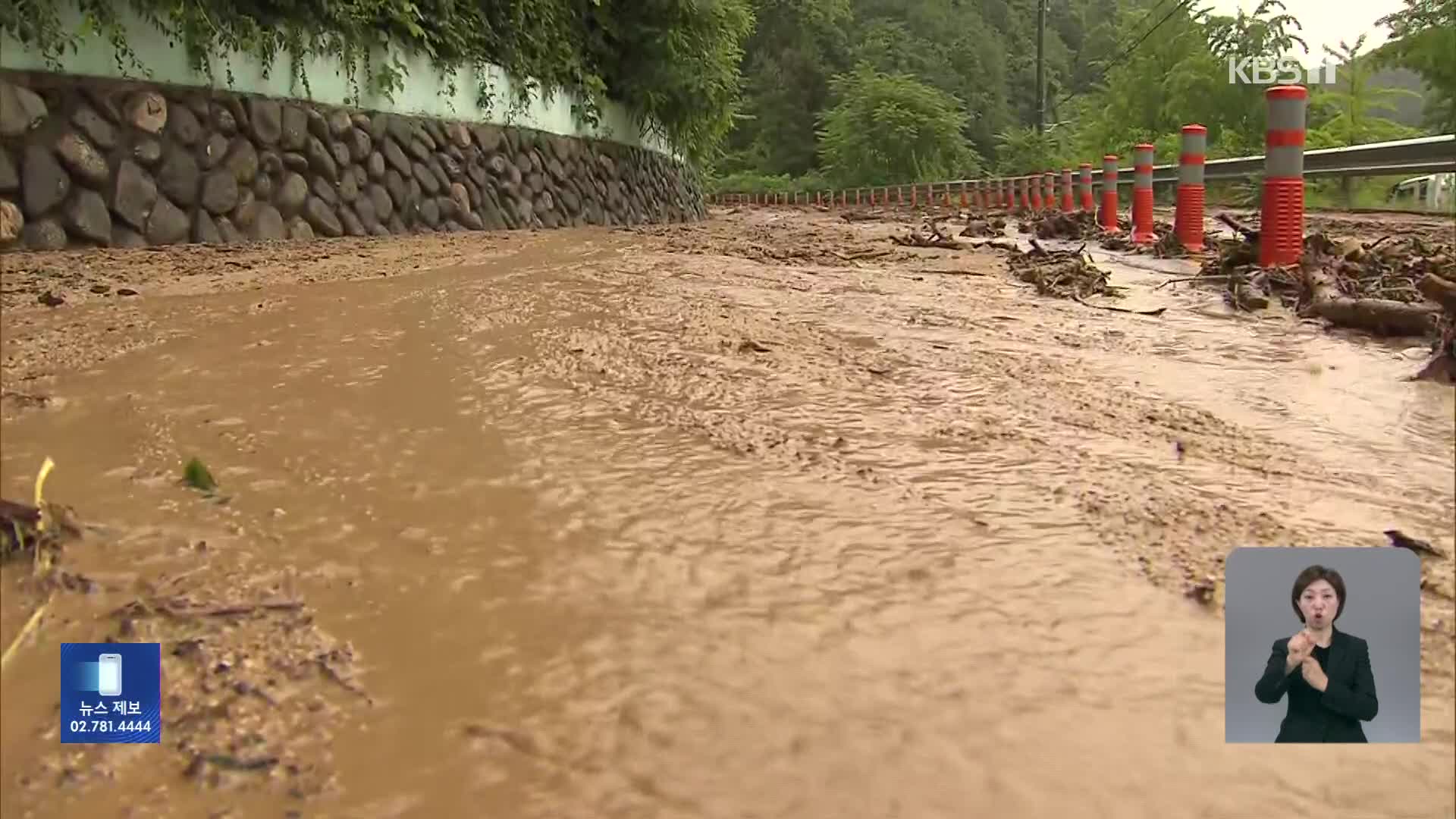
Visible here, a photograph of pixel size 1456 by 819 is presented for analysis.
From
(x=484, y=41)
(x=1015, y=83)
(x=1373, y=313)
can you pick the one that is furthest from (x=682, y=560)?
(x=1015, y=83)

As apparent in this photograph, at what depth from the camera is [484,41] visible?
10.0m

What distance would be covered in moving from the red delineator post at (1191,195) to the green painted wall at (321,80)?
217 inches

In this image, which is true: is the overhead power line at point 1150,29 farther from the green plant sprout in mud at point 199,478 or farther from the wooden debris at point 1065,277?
the green plant sprout in mud at point 199,478

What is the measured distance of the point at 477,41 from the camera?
32.3ft

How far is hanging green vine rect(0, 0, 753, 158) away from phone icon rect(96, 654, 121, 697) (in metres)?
5.16

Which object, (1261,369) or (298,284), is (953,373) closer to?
(1261,369)

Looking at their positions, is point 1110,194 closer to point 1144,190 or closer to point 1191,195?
point 1144,190

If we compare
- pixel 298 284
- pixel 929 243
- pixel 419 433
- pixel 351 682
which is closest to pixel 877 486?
pixel 419 433

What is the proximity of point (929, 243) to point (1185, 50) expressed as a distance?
70.3 ft

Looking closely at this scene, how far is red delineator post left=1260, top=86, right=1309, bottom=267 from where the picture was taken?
523 centimetres

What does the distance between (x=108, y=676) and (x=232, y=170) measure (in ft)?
19.6

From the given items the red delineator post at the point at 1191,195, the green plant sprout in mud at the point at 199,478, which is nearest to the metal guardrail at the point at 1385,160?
the red delineator post at the point at 1191,195

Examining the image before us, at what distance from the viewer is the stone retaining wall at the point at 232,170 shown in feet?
17.8

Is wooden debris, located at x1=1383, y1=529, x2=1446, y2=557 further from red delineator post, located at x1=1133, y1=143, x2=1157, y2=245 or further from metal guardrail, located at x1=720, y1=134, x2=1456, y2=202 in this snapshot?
red delineator post, located at x1=1133, y1=143, x2=1157, y2=245
